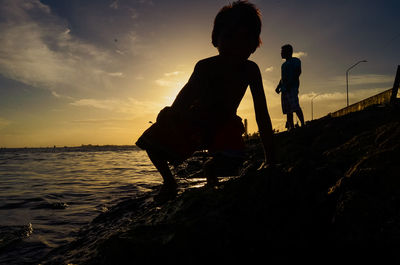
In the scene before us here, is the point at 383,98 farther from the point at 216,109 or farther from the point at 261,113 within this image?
the point at 216,109

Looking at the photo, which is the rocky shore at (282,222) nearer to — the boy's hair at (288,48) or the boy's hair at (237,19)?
the boy's hair at (237,19)

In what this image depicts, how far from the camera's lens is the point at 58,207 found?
4.89 m

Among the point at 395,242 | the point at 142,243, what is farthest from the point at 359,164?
the point at 142,243

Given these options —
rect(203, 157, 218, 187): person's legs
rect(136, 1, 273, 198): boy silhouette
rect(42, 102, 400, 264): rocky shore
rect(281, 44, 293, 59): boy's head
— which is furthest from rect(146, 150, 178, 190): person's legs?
rect(281, 44, 293, 59): boy's head

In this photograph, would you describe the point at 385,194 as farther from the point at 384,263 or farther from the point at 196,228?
the point at 196,228

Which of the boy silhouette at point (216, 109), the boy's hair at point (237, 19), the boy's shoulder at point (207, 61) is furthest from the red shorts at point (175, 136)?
the boy's hair at point (237, 19)

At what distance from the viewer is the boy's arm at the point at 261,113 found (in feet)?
7.41

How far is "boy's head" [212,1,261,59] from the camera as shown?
7.16 feet

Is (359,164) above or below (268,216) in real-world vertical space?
above

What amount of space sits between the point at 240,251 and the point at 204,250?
0.21m

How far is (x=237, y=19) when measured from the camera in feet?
7.14

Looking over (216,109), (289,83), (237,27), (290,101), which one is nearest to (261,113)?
(216,109)

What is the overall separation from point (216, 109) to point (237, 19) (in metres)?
0.86

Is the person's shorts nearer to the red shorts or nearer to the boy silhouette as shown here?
the boy silhouette
